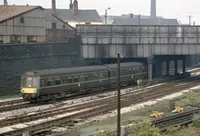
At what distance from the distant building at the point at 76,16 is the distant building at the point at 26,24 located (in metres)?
36.8

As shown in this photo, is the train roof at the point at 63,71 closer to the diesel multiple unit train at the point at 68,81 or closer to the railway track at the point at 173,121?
the diesel multiple unit train at the point at 68,81

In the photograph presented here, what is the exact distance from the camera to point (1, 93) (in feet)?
146

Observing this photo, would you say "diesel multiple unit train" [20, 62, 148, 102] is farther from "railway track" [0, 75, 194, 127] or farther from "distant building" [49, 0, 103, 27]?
"distant building" [49, 0, 103, 27]

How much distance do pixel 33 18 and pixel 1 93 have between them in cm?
1657

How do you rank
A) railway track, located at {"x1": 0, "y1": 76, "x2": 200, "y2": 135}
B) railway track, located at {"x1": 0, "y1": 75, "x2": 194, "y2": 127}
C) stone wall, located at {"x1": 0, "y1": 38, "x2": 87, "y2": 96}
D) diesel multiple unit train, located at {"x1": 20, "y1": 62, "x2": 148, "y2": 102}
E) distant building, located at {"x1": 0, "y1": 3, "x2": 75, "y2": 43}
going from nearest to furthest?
1. railway track, located at {"x1": 0, "y1": 76, "x2": 200, "y2": 135}
2. railway track, located at {"x1": 0, "y1": 75, "x2": 194, "y2": 127}
3. diesel multiple unit train, located at {"x1": 20, "y1": 62, "x2": 148, "y2": 102}
4. stone wall, located at {"x1": 0, "y1": 38, "x2": 87, "y2": 96}
5. distant building, located at {"x1": 0, "y1": 3, "x2": 75, "y2": 43}

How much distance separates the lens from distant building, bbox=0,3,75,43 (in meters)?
52.7

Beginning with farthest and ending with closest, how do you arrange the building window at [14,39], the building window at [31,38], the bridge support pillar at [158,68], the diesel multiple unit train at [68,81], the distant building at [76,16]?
the distant building at [76,16], the bridge support pillar at [158,68], the building window at [31,38], the building window at [14,39], the diesel multiple unit train at [68,81]

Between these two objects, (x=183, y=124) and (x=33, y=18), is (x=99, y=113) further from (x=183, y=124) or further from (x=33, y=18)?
(x=33, y=18)

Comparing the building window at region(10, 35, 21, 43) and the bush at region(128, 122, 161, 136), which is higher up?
the building window at region(10, 35, 21, 43)

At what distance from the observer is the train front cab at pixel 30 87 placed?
35.8 meters

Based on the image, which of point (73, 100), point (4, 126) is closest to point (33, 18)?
point (73, 100)

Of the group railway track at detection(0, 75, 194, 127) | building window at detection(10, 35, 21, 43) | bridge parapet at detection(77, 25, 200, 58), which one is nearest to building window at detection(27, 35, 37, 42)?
building window at detection(10, 35, 21, 43)

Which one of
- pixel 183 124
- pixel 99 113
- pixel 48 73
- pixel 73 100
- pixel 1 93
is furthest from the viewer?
pixel 1 93

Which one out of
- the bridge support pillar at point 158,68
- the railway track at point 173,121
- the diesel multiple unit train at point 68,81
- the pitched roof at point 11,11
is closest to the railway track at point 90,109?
the diesel multiple unit train at point 68,81
